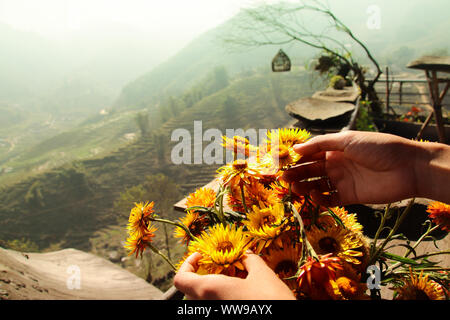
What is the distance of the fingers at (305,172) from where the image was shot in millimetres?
515

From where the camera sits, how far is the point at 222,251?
0.41m

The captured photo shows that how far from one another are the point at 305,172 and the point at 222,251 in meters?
0.29

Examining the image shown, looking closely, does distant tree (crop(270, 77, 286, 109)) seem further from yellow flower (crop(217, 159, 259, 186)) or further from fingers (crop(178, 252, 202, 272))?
fingers (crop(178, 252, 202, 272))

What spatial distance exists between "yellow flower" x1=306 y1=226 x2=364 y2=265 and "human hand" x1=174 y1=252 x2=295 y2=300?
0.16m

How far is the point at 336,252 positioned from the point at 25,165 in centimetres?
6011

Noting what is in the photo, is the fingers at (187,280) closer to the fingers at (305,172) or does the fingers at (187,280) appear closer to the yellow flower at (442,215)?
the fingers at (305,172)

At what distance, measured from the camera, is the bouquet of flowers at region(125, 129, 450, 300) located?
0.39 metres

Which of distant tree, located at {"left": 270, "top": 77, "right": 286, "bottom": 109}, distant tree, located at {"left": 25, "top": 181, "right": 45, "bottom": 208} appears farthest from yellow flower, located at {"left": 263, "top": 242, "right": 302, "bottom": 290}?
distant tree, located at {"left": 270, "top": 77, "right": 286, "bottom": 109}

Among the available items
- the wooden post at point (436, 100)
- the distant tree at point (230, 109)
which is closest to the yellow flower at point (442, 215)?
the wooden post at point (436, 100)

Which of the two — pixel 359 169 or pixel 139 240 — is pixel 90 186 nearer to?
pixel 139 240

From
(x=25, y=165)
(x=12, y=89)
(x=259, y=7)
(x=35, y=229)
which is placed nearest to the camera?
(x=259, y=7)
